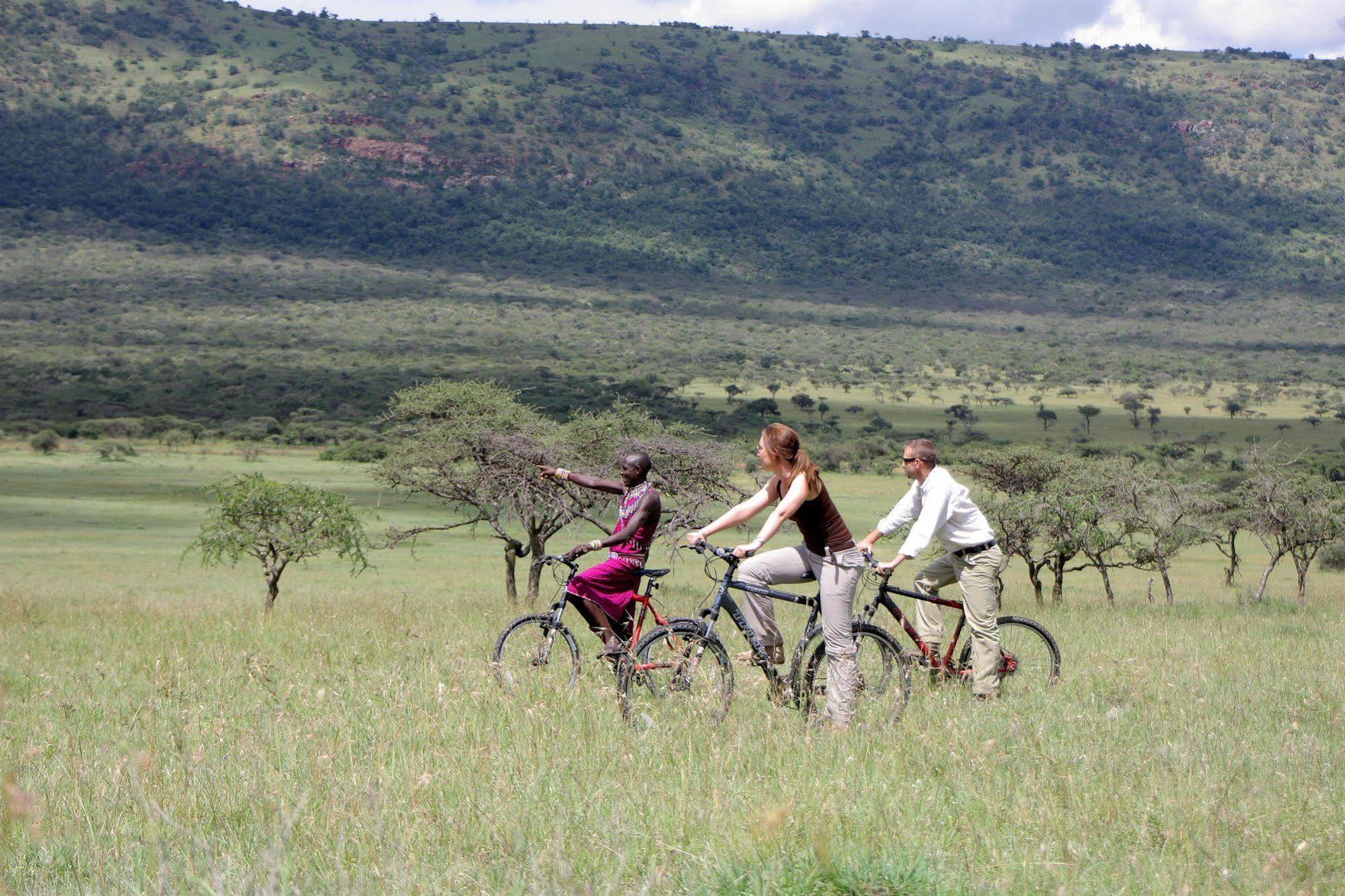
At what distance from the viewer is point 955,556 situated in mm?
8320

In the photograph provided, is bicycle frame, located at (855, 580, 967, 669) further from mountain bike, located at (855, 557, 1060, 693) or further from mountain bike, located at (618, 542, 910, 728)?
mountain bike, located at (618, 542, 910, 728)

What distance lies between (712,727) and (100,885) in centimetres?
316

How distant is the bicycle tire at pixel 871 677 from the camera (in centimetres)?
728

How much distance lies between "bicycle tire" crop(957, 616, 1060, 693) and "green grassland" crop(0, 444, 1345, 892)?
251 mm

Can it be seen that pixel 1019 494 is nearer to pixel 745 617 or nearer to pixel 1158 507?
pixel 1158 507

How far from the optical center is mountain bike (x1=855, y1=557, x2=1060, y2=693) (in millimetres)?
8117

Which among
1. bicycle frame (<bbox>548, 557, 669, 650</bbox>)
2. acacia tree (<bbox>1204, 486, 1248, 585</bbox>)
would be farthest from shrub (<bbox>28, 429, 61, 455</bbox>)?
bicycle frame (<bbox>548, 557, 669, 650</bbox>)

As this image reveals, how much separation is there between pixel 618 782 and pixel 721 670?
157 centimetres

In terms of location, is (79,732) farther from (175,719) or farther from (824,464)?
(824,464)

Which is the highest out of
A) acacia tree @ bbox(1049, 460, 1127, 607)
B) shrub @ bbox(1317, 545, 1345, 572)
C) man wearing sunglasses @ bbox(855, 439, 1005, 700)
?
man wearing sunglasses @ bbox(855, 439, 1005, 700)

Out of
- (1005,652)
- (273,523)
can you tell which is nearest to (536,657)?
(1005,652)

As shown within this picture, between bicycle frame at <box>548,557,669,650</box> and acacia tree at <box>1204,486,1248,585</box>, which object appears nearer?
bicycle frame at <box>548,557,669,650</box>

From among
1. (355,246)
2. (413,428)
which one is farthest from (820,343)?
(413,428)

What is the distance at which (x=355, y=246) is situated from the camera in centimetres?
18912
